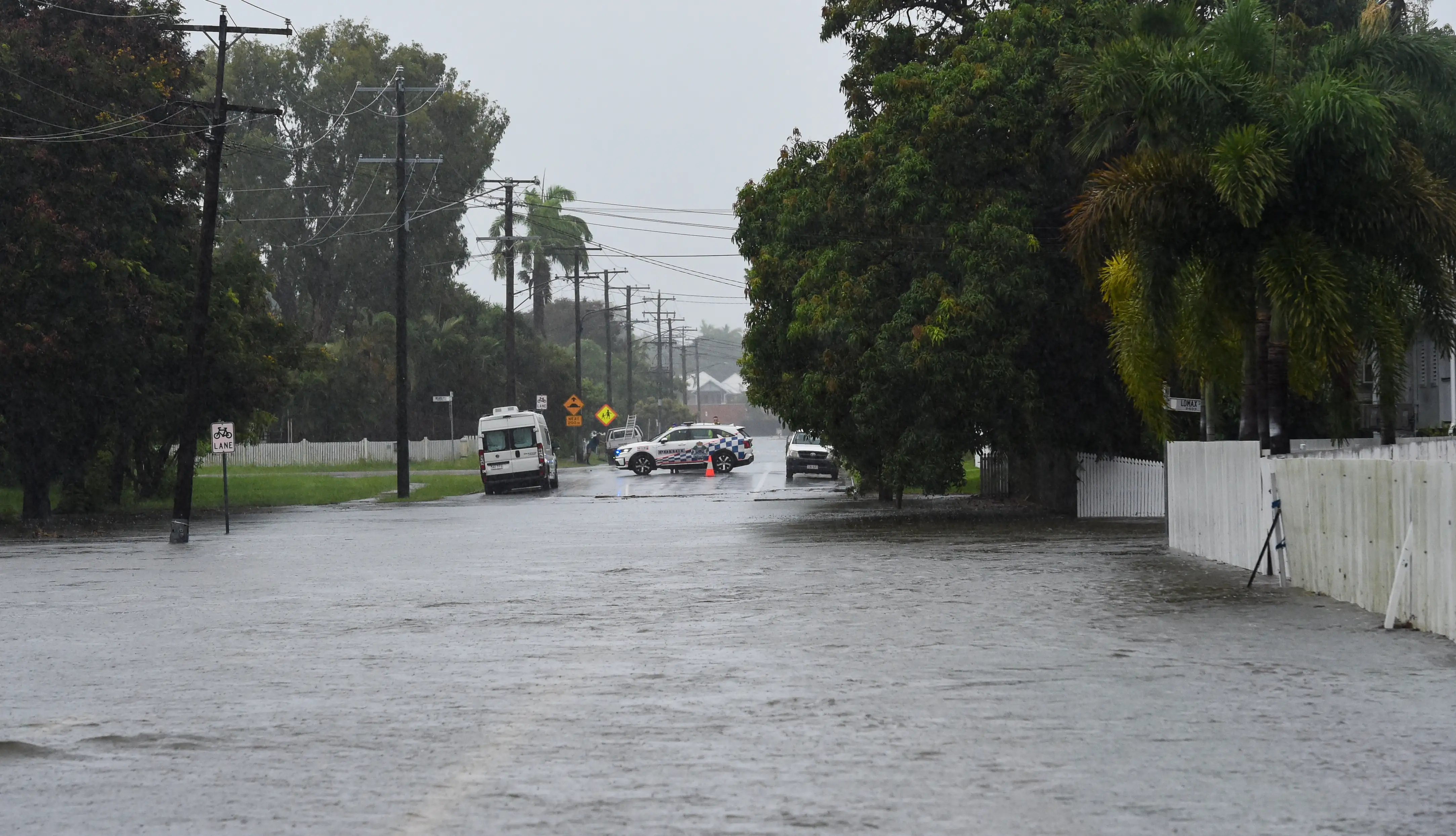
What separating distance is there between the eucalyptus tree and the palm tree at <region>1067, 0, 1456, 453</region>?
61340 mm

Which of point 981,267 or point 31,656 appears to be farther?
point 981,267

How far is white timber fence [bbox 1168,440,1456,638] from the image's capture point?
12977mm

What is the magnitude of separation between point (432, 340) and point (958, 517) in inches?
2002

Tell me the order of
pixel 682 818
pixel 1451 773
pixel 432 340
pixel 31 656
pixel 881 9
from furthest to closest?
pixel 432 340 → pixel 881 9 → pixel 31 656 → pixel 1451 773 → pixel 682 818

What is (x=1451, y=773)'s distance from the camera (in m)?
7.98

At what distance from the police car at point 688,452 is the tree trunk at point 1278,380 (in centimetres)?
4071

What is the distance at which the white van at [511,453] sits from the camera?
5053cm

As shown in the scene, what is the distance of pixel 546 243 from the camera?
105250mm

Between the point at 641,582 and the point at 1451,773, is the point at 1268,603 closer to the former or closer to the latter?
the point at 641,582

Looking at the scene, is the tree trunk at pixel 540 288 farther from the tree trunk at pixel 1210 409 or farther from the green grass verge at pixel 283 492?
the tree trunk at pixel 1210 409

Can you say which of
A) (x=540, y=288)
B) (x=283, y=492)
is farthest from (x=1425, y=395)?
(x=540, y=288)

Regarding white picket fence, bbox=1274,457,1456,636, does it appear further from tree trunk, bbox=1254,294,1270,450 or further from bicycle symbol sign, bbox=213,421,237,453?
bicycle symbol sign, bbox=213,421,237,453

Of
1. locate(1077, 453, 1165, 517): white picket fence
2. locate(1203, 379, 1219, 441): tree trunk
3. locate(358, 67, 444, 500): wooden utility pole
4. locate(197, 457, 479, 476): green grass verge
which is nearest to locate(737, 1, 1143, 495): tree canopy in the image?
locate(1077, 453, 1165, 517): white picket fence

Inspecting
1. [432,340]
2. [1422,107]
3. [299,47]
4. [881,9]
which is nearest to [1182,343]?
[1422,107]
